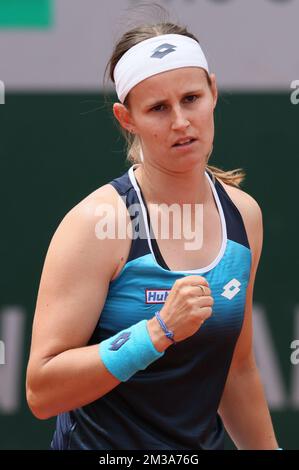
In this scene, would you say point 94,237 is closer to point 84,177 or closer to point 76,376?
point 76,376

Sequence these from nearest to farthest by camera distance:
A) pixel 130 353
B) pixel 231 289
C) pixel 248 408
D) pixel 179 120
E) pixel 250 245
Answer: pixel 130 353, pixel 179 120, pixel 231 289, pixel 250 245, pixel 248 408

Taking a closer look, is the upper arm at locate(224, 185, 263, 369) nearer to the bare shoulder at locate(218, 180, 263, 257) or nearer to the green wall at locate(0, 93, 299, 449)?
the bare shoulder at locate(218, 180, 263, 257)

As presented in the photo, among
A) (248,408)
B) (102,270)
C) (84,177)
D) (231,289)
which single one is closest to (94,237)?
(102,270)

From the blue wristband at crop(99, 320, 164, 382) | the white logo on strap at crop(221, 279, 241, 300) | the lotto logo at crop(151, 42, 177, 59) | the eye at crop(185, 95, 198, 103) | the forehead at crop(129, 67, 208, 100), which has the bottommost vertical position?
the blue wristband at crop(99, 320, 164, 382)

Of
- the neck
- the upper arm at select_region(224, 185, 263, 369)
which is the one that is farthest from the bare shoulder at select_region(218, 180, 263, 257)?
the neck

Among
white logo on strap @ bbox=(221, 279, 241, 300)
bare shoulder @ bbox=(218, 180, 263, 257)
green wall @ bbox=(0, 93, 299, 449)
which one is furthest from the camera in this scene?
green wall @ bbox=(0, 93, 299, 449)

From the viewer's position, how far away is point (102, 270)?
2371mm

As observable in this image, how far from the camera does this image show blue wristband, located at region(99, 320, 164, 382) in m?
2.30

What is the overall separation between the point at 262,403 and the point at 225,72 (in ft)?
5.21

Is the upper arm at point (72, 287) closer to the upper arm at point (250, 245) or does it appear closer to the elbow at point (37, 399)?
the elbow at point (37, 399)

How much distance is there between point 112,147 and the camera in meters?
3.98

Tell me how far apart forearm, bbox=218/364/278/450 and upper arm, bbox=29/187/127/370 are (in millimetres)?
633

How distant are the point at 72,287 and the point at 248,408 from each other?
778mm
